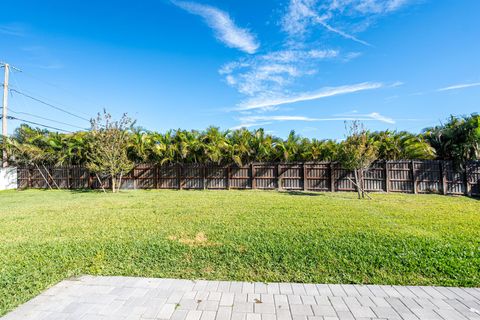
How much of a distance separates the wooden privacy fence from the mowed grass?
685 centimetres

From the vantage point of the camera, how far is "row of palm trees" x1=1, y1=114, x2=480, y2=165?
12.6 m

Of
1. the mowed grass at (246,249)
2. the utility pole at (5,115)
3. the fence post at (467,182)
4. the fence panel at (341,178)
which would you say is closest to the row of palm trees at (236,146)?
the utility pole at (5,115)

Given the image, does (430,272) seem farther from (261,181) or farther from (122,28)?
(122,28)

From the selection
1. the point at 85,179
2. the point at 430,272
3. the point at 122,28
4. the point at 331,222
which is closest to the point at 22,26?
the point at 122,28

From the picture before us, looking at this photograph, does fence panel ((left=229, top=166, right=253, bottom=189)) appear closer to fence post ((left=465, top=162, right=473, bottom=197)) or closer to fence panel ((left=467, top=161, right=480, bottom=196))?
fence post ((left=465, top=162, right=473, bottom=197))

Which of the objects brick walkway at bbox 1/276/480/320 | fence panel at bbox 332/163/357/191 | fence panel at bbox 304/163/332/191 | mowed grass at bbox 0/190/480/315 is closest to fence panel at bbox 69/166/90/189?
mowed grass at bbox 0/190/480/315

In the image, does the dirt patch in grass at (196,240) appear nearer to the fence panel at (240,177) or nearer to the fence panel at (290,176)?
the fence panel at (240,177)

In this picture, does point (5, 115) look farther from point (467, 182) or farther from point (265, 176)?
point (467, 182)

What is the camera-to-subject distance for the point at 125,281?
303 centimetres

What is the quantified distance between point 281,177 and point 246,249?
33.9 ft

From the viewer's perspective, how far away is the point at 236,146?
1397cm

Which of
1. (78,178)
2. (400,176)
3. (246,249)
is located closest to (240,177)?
(400,176)

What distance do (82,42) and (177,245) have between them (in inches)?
472

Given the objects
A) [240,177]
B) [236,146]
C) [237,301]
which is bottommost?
[237,301]
